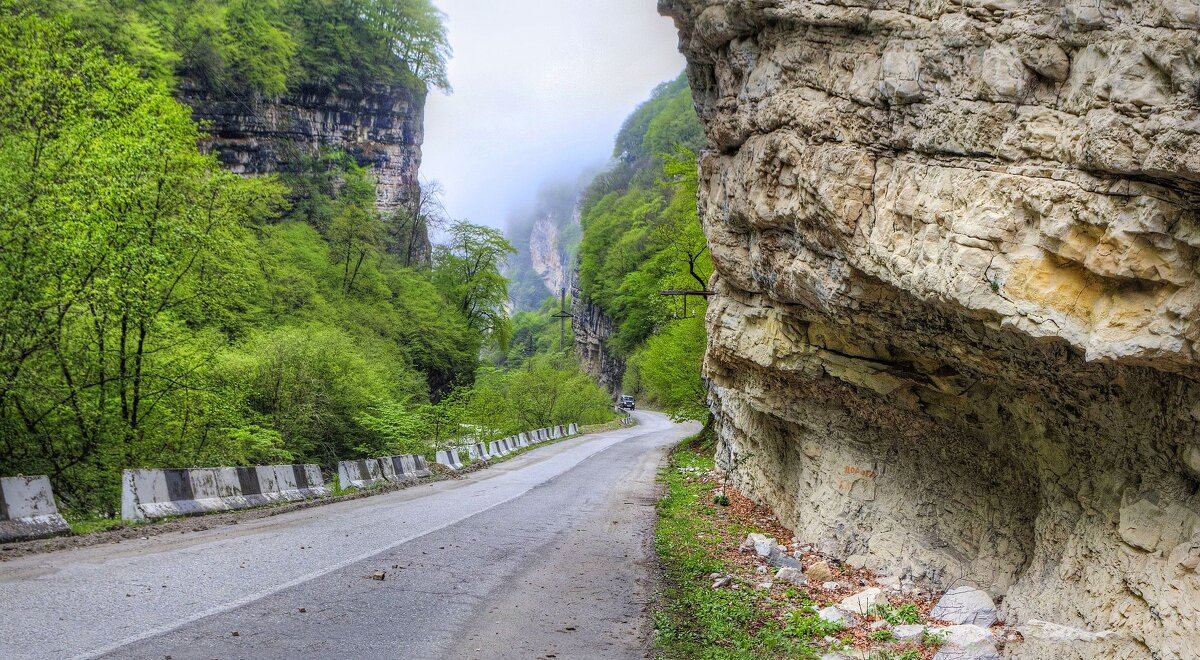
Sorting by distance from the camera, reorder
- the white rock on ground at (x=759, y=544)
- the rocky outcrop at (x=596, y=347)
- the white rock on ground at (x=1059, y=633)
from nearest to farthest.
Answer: the white rock on ground at (x=1059, y=633), the white rock on ground at (x=759, y=544), the rocky outcrop at (x=596, y=347)

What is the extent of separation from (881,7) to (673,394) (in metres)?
19.8

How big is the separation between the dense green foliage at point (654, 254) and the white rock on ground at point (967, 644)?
11.8 metres

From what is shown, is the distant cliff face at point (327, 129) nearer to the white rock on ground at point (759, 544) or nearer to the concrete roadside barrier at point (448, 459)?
the concrete roadside barrier at point (448, 459)

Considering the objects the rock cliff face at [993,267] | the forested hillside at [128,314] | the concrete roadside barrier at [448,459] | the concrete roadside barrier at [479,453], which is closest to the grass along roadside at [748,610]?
the rock cliff face at [993,267]

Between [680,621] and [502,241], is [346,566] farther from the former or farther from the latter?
[502,241]

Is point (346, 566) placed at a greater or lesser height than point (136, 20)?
lesser

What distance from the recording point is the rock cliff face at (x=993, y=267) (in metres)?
A: 4.24

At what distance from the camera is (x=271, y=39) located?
138ft

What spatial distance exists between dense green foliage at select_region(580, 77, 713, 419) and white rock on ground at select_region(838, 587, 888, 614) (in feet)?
34.9

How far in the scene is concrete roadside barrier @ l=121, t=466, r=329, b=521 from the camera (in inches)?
384

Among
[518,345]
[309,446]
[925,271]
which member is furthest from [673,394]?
[518,345]

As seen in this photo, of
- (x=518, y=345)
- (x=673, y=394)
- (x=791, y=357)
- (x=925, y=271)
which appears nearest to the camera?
(x=925, y=271)

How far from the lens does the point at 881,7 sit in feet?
20.3

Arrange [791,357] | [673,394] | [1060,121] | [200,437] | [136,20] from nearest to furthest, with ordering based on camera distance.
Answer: [1060,121]
[791,357]
[200,437]
[673,394]
[136,20]
